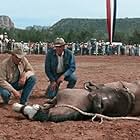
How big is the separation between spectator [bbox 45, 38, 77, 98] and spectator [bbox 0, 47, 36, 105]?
40.0 inches

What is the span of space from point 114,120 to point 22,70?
2272mm

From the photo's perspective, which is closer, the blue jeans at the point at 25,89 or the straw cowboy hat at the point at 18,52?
the straw cowboy hat at the point at 18,52

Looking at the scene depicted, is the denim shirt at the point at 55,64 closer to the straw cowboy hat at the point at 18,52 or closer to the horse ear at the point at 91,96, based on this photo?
the straw cowboy hat at the point at 18,52

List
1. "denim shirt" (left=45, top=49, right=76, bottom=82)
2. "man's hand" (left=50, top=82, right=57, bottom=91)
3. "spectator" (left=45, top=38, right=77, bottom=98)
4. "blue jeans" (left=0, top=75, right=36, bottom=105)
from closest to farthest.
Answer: "blue jeans" (left=0, top=75, right=36, bottom=105), "man's hand" (left=50, top=82, right=57, bottom=91), "spectator" (left=45, top=38, right=77, bottom=98), "denim shirt" (left=45, top=49, right=76, bottom=82)

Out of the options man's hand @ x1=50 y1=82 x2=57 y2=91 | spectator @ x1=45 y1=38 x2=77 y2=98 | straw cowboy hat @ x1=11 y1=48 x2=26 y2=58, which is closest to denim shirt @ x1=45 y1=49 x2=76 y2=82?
spectator @ x1=45 y1=38 x2=77 y2=98

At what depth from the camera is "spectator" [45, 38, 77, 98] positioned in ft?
34.2

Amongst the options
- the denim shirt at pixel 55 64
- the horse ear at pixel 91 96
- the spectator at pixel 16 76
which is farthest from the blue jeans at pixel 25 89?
the horse ear at pixel 91 96

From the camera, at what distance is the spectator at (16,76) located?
9.02 meters

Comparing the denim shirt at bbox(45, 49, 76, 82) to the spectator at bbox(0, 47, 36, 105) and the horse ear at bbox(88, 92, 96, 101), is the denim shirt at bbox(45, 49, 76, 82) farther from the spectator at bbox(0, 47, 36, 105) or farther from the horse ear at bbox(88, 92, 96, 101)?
the horse ear at bbox(88, 92, 96, 101)

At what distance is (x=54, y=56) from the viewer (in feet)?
35.1

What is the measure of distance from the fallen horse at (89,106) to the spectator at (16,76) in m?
1.22

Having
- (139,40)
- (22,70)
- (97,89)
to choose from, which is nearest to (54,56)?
(22,70)

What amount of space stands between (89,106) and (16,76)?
2018mm

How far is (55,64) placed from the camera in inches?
422
